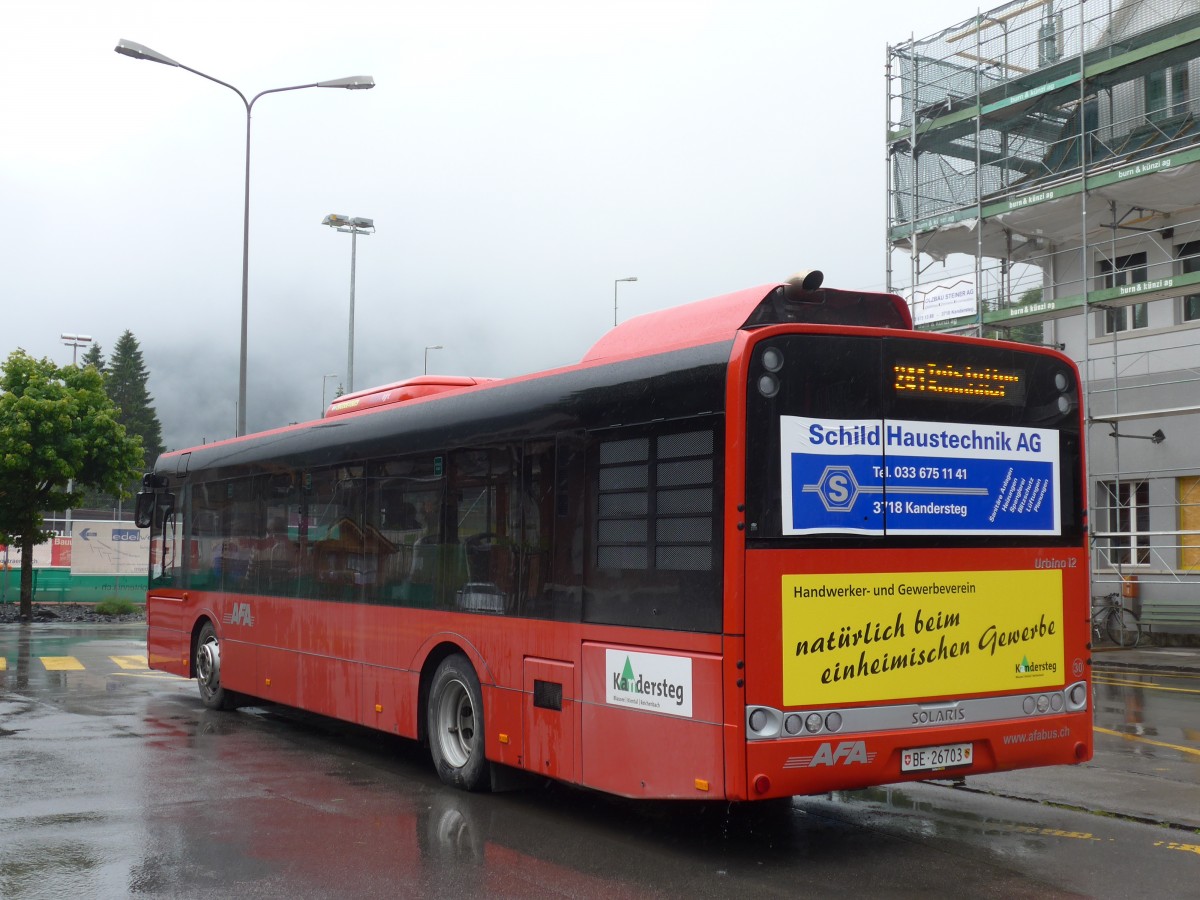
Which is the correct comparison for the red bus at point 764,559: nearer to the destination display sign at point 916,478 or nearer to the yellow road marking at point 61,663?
the destination display sign at point 916,478

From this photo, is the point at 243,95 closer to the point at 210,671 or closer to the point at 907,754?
the point at 210,671

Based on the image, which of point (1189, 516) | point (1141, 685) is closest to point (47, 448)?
point (1141, 685)

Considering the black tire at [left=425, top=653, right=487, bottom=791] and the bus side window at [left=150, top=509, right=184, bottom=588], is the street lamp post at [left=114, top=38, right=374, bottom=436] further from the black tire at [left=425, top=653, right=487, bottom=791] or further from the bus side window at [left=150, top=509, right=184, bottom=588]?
the black tire at [left=425, top=653, right=487, bottom=791]

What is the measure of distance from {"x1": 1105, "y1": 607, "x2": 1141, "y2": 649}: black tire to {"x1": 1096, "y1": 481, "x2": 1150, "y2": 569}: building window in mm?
976

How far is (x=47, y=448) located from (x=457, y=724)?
24.0 meters

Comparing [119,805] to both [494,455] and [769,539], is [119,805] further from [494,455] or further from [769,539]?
[769,539]

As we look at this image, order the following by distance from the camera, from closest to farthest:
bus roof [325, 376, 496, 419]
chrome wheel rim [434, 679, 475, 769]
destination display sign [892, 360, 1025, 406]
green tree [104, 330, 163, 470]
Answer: destination display sign [892, 360, 1025, 406], chrome wheel rim [434, 679, 475, 769], bus roof [325, 376, 496, 419], green tree [104, 330, 163, 470]

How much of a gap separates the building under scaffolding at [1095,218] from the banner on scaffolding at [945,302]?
0.13 feet

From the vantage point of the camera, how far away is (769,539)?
6727 millimetres

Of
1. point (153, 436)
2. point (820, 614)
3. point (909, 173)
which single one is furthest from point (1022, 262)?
point (153, 436)

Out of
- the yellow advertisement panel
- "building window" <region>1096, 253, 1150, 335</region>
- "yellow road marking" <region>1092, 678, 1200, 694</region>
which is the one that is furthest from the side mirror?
"building window" <region>1096, 253, 1150, 335</region>

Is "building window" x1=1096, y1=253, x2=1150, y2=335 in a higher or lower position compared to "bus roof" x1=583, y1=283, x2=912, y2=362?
higher

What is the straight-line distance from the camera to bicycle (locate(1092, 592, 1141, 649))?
79.2ft

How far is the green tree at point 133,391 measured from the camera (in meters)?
124
